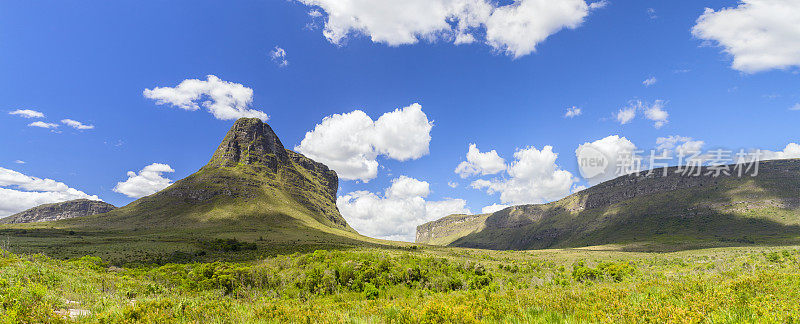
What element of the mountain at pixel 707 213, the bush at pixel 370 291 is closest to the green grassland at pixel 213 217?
the bush at pixel 370 291

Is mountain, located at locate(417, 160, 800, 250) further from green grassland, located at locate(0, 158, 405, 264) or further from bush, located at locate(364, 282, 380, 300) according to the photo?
green grassland, located at locate(0, 158, 405, 264)

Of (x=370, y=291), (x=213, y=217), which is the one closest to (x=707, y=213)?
(x=370, y=291)

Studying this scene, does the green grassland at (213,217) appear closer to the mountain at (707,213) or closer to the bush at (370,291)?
the bush at (370,291)

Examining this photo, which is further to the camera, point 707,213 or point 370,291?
point 707,213

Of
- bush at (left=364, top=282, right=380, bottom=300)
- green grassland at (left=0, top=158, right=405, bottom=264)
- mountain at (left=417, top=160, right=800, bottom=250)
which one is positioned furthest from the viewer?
mountain at (left=417, top=160, right=800, bottom=250)

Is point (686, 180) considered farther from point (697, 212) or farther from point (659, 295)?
point (659, 295)

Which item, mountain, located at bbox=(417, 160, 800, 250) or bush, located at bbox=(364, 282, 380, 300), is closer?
bush, located at bbox=(364, 282, 380, 300)

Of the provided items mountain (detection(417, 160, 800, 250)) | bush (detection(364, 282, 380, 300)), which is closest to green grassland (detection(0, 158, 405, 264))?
bush (detection(364, 282, 380, 300))

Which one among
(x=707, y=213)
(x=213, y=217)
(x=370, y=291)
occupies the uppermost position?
(x=707, y=213)

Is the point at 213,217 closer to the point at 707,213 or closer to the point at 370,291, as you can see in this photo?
the point at 370,291

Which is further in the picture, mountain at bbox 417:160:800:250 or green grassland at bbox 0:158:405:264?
mountain at bbox 417:160:800:250

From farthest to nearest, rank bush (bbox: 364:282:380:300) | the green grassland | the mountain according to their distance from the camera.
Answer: the mountain
the green grassland
bush (bbox: 364:282:380:300)

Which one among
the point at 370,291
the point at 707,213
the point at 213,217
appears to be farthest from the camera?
the point at 213,217

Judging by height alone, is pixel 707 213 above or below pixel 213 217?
above
